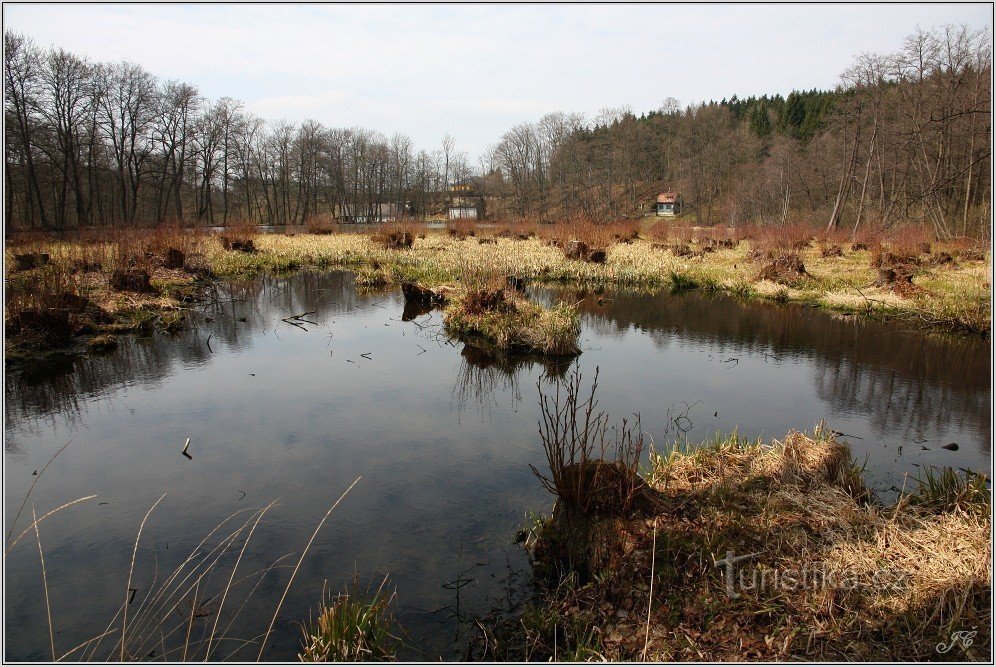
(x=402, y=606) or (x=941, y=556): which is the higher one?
(x=941, y=556)

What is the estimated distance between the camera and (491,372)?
926cm

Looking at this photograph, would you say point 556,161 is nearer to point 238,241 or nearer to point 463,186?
point 463,186


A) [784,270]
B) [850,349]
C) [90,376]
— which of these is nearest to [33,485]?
[90,376]

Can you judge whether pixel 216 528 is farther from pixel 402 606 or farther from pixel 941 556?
pixel 941 556

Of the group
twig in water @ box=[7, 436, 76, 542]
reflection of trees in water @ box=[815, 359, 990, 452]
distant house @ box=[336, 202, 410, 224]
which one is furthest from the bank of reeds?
distant house @ box=[336, 202, 410, 224]

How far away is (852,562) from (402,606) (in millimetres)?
2974

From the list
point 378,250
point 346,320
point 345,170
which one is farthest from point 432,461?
point 345,170

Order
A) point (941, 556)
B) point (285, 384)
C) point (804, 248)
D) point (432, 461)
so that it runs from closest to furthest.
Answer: point (941, 556), point (432, 461), point (285, 384), point (804, 248)

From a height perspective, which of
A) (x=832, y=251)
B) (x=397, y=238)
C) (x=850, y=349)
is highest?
(x=397, y=238)

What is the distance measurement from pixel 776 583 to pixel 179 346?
34.5 feet

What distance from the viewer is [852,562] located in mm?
3605

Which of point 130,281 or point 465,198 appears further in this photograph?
point 465,198
